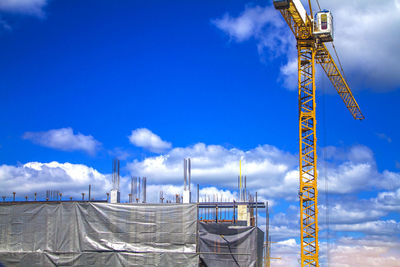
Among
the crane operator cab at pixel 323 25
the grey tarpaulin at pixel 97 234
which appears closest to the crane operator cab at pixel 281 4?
the crane operator cab at pixel 323 25

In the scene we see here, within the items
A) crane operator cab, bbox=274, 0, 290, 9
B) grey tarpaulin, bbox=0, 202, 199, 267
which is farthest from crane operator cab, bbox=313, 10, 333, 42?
grey tarpaulin, bbox=0, 202, 199, 267

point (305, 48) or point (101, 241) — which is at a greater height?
point (305, 48)

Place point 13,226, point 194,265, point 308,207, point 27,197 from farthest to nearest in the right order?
point 308,207 → point 27,197 → point 13,226 → point 194,265

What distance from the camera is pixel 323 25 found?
4391 cm

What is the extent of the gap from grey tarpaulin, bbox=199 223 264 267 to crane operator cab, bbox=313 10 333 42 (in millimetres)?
22598

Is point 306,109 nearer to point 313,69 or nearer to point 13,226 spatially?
point 313,69

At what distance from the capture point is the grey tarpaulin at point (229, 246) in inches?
1075

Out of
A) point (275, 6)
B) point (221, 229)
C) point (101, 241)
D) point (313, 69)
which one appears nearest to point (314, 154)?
point (313, 69)

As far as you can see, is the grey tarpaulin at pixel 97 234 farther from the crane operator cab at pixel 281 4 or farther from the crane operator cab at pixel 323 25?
the crane operator cab at pixel 323 25

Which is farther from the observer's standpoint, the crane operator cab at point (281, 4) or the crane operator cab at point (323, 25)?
the crane operator cab at point (323, 25)

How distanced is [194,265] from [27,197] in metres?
17.4

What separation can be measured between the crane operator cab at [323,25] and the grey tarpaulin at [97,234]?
76.0 ft

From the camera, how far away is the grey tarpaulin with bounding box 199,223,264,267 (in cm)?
2731

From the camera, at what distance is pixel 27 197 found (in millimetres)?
38812
